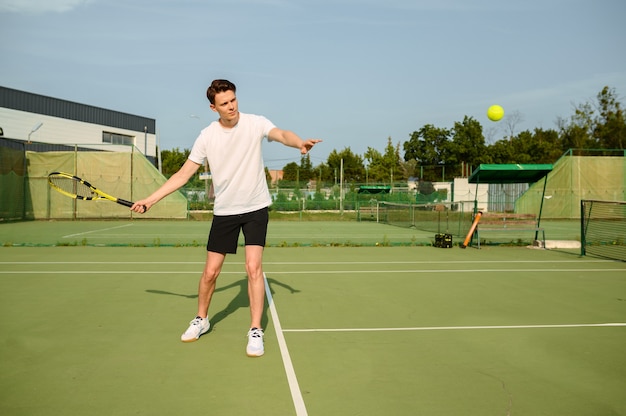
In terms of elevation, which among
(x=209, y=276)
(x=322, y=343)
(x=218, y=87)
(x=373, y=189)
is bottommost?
(x=322, y=343)

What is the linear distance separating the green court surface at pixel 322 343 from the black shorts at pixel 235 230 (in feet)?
2.67

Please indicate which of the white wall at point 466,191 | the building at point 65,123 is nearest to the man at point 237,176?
the building at point 65,123

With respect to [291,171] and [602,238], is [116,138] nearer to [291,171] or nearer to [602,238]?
[291,171]

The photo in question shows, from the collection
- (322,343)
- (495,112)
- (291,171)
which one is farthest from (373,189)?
(291,171)

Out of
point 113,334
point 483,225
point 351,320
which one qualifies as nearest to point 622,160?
point 483,225

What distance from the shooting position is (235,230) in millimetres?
4395

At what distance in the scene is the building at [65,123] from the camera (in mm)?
37625

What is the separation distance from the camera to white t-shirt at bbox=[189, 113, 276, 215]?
4.27 metres

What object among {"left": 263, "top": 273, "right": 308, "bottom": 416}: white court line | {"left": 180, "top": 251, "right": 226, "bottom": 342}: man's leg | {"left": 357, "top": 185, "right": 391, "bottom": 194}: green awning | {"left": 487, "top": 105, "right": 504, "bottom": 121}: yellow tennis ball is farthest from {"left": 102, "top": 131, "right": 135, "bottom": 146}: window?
{"left": 180, "top": 251, "right": 226, "bottom": 342}: man's leg

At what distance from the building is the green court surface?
27886 mm

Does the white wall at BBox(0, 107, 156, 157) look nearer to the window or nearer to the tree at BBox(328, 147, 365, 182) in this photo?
the window

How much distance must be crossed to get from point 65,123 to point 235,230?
43.9 metres

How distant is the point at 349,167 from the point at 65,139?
33.1 metres

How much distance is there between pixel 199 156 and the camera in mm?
4422
